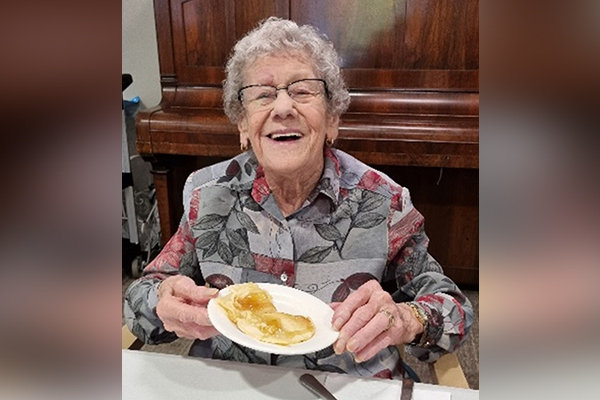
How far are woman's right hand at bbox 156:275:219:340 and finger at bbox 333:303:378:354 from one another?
144mm

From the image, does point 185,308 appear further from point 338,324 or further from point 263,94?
point 263,94

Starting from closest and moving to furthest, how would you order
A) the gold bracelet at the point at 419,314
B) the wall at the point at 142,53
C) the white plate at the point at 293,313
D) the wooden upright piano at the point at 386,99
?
the white plate at the point at 293,313, the gold bracelet at the point at 419,314, the wall at the point at 142,53, the wooden upright piano at the point at 386,99

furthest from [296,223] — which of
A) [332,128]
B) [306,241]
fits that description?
[332,128]

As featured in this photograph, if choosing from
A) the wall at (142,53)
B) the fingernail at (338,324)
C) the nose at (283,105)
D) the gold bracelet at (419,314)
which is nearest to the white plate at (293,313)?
the fingernail at (338,324)

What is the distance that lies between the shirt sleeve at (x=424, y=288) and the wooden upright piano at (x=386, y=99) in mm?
296

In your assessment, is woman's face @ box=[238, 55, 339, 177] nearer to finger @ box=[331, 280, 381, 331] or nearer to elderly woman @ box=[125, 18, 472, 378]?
elderly woman @ box=[125, 18, 472, 378]

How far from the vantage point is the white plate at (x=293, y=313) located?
0.53m

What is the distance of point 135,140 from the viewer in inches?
48.2

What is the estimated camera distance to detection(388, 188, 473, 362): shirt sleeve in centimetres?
67

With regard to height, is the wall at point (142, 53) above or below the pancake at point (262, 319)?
Result: above

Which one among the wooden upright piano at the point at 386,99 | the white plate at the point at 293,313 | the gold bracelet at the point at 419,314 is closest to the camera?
the white plate at the point at 293,313

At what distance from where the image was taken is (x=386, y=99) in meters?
1.27

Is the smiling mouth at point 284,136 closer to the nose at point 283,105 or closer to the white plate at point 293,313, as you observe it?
the nose at point 283,105
